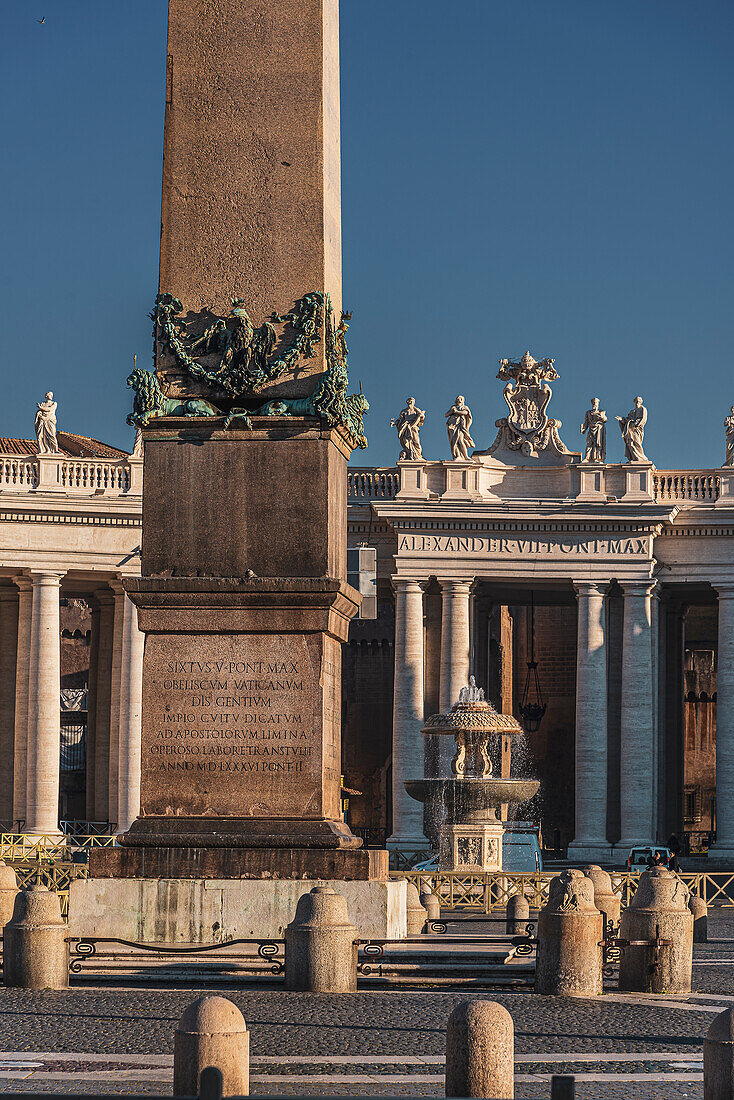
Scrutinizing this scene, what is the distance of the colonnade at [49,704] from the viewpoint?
185 ft

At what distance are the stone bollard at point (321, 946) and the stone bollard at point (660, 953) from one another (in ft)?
8.99

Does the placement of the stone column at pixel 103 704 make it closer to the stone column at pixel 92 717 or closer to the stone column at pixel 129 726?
the stone column at pixel 92 717

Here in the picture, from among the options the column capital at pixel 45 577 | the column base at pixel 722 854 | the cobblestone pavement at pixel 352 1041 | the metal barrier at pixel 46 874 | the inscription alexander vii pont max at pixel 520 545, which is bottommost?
the column base at pixel 722 854

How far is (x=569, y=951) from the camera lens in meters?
16.7

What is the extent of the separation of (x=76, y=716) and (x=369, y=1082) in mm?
71906

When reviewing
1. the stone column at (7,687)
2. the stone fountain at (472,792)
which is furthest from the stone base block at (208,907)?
the stone column at (7,687)

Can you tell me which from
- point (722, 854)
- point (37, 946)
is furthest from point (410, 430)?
point (37, 946)

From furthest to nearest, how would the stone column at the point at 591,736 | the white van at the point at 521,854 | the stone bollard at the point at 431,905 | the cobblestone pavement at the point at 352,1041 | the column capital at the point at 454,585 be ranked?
the column capital at the point at 454,585, the stone column at the point at 591,736, the white van at the point at 521,854, the stone bollard at the point at 431,905, the cobblestone pavement at the point at 352,1041

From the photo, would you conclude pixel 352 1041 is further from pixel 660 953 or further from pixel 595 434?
pixel 595 434

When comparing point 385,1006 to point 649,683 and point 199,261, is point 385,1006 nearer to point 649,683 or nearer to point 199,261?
point 199,261

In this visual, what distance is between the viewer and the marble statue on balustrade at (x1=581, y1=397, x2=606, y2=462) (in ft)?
198

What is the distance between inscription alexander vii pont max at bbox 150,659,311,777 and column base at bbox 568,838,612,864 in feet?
136

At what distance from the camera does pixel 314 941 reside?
51.7ft

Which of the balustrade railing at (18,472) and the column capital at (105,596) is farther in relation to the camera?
the column capital at (105,596)
